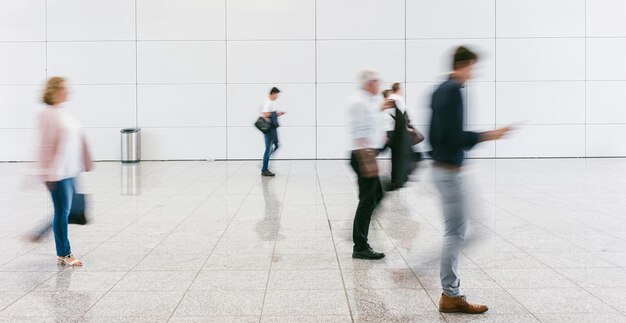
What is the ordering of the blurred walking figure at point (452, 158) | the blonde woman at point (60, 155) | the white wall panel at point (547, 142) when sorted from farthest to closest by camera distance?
the white wall panel at point (547, 142), the blonde woman at point (60, 155), the blurred walking figure at point (452, 158)

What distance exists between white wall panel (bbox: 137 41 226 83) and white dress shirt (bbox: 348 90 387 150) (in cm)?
1288

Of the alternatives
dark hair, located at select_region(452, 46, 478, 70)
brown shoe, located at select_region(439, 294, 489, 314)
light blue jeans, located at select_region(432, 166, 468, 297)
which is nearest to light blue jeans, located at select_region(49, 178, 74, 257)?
light blue jeans, located at select_region(432, 166, 468, 297)

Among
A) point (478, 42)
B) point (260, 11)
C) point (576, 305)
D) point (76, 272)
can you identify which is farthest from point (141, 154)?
point (576, 305)

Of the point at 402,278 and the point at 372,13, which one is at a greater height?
the point at 372,13

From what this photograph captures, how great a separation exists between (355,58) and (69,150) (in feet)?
43.9

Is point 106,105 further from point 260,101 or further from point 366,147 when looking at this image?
point 366,147

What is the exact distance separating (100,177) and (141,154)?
4.50m

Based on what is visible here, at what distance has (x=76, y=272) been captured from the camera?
18.7 ft

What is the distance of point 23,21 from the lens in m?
18.1

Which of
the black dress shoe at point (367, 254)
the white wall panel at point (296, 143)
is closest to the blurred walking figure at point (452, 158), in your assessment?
the black dress shoe at point (367, 254)

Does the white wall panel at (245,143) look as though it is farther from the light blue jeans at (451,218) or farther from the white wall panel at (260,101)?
the light blue jeans at (451,218)

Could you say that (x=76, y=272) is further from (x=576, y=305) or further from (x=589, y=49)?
(x=589, y=49)

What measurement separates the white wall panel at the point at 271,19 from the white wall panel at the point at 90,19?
10.2ft

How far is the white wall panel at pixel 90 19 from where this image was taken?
18062mm
